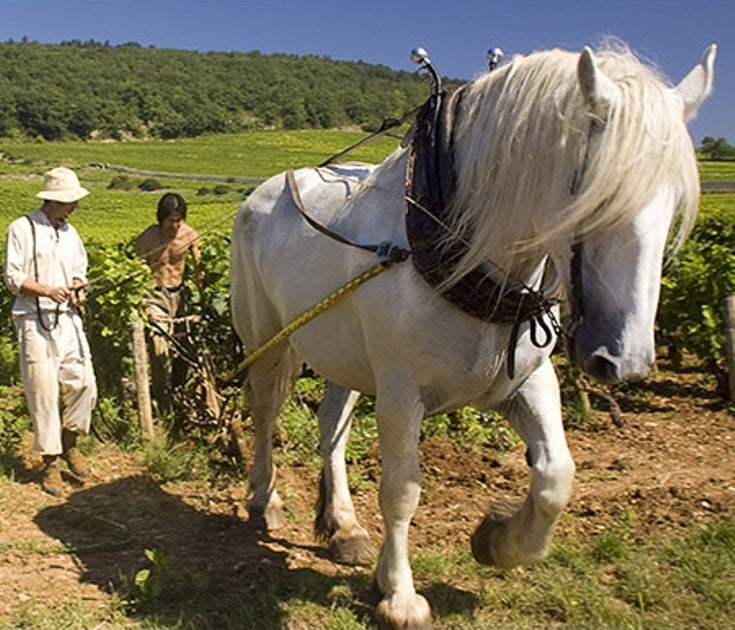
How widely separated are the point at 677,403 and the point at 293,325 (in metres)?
4.61

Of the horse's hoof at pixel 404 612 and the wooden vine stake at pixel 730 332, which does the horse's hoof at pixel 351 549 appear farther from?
the wooden vine stake at pixel 730 332

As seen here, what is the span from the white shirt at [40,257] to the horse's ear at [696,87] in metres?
3.86

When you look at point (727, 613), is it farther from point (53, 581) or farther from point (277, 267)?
point (53, 581)

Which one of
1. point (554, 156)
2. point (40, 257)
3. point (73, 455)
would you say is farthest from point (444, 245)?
point (73, 455)

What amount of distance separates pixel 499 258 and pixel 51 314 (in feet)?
10.9

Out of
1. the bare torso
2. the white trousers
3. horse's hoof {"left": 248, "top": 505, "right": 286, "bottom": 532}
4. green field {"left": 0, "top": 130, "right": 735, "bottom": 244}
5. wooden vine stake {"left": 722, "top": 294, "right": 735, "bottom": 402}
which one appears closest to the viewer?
horse's hoof {"left": 248, "top": 505, "right": 286, "bottom": 532}

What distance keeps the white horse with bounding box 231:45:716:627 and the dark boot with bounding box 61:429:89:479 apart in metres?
1.89

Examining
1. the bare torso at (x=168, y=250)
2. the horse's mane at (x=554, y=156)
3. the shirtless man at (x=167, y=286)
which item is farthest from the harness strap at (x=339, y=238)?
the bare torso at (x=168, y=250)

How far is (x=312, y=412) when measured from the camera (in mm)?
7305

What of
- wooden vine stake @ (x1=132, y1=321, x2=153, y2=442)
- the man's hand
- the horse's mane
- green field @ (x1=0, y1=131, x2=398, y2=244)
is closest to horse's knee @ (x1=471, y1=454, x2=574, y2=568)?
the horse's mane

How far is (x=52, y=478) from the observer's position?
19.0 ft

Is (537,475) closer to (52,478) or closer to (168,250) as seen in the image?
(52,478)

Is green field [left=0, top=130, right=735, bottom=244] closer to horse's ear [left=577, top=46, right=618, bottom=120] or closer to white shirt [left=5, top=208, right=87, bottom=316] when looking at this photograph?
white shirt [left=5, top=208, right=87, bottom=316]

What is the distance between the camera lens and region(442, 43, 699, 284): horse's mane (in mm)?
2797
